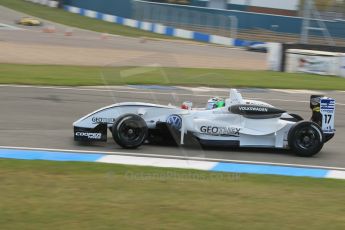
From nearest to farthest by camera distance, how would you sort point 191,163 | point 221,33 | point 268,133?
1. point 191,163
2. point 268,133
3. point 221,33

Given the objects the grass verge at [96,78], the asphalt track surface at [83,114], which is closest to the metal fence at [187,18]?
the grass verge at [96,78]

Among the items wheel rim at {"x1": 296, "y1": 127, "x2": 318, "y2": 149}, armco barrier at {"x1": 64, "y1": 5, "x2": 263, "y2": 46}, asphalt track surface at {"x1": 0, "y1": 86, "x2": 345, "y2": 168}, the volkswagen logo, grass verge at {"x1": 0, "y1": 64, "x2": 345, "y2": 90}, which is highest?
armco barrier at {"x1": 64, "y1": 5, "x2": 263, "y2": 46}

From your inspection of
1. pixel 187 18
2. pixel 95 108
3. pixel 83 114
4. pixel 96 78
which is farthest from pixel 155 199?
pixel 187 18

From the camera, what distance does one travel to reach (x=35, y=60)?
21984 mm

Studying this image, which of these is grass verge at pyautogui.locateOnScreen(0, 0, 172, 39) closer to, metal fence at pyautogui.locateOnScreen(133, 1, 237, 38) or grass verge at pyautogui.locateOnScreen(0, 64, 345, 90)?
metal fence at pyautogui.locateOnScreen(133, 1, 237, 38)

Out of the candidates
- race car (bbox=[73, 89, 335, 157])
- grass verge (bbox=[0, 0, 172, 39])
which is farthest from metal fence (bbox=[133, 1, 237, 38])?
race car (bbox=[73, 89, 335, 157])

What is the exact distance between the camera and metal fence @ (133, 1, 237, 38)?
46.6m

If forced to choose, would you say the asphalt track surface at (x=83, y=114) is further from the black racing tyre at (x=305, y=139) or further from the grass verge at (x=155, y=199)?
the grass verge at (x=155, y=199)

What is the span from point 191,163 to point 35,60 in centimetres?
1544

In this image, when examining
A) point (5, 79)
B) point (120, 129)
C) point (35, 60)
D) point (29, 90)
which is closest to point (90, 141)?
point (120, 129)

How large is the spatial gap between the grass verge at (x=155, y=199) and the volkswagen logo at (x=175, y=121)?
123 cm

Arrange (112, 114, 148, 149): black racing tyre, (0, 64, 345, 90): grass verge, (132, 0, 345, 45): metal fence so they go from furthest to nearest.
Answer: (132, 0, 345, 45): metal fence
(0, 64, 345, 90): grass verge
(112, 114, 148, 149): black racing tyre

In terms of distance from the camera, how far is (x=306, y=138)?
8297mm

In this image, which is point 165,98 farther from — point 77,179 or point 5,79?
point 5,79
